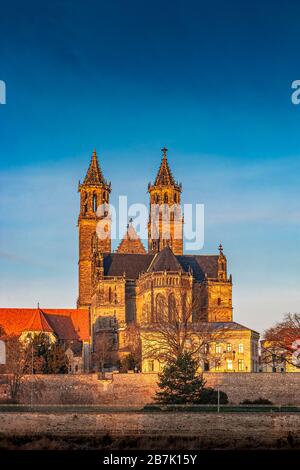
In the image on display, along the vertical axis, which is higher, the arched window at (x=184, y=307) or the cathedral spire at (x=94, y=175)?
the cathedral spire at (x=94, y=175)

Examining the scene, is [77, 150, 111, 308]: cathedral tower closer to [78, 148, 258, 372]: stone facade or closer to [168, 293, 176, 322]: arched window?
[78, 148, 258, 372]: stone facade

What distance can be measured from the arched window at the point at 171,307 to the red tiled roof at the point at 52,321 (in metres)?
12.6

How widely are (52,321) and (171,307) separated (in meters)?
16.5

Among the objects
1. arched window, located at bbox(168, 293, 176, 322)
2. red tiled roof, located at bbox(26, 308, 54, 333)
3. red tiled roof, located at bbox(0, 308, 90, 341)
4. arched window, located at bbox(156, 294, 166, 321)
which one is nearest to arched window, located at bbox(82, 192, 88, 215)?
red tiled roof, located at bbox(0, 308, 90, 341)

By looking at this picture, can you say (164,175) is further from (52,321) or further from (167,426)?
(167,426)

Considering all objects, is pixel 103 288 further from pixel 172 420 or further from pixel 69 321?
pixel 172 420

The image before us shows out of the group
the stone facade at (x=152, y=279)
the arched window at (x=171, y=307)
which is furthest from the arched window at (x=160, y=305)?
the arched window at (x=171, y=307)

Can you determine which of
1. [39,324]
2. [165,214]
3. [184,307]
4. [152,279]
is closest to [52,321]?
[39,324]

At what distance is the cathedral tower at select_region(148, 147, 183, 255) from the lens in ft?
371

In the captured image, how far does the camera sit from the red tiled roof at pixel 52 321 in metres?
100

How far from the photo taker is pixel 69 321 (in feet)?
343

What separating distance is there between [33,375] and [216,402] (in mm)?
16765

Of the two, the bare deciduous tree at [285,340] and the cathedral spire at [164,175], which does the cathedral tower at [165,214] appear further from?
the bare deciduous tree at [285,340]
